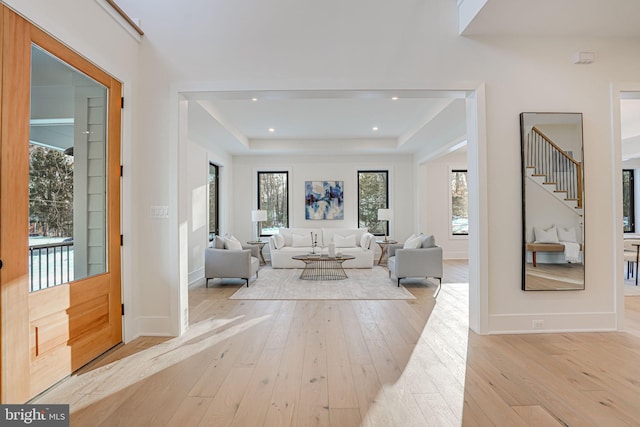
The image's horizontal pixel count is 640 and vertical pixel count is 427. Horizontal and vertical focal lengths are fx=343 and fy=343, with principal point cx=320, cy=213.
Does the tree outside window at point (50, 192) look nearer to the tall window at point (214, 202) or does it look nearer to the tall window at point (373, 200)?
the tall window at point (214, 202)

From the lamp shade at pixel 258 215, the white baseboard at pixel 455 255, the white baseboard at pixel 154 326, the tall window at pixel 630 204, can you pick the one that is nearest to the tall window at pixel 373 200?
the white baseboard at pixel 455 255

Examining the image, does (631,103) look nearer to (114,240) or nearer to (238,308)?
(238,308)

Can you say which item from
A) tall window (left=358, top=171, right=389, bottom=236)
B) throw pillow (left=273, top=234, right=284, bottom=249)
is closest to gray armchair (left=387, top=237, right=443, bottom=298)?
throw pillow (left=273, top=234, right=284, bottom=249)

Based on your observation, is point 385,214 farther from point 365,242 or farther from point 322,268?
point 322,268

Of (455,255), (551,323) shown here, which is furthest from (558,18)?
(455,255)

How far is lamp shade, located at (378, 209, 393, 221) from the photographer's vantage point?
8.02m

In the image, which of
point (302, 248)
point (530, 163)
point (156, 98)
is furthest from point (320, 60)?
point (302, 248)

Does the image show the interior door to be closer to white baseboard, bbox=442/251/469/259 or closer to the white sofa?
the white sofa

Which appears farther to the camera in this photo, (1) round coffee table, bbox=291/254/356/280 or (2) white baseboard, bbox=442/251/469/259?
(2) white baseboard, bbox=442/251/469/259

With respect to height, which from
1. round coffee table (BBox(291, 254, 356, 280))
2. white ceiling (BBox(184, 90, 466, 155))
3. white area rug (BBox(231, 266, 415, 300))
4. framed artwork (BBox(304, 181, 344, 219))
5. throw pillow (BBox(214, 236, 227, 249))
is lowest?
A: white area rug (BBox(231, 266, 415, 300))

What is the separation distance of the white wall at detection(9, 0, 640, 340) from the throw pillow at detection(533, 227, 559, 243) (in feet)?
0.58

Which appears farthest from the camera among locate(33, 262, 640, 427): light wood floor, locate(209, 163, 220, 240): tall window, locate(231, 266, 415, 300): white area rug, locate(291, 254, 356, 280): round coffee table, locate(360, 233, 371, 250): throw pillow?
locate(209, 163, 220, 240): tall window

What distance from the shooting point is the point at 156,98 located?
3311 millimetres

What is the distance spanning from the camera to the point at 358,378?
237 cm
